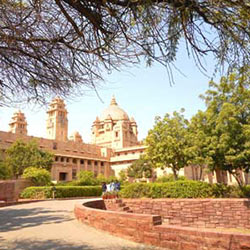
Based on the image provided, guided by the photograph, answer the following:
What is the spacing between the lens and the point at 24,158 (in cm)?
3531

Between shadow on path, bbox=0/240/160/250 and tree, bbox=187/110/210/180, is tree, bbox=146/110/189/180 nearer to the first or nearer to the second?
tree, bbox=187/110/210/180

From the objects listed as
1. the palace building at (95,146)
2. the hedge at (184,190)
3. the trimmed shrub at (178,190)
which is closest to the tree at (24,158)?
the palace building at (95,146)

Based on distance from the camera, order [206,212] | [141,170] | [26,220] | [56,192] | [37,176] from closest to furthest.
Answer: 1. [26,220]
2. [206,212]
3. [56,192]
4. [37,176]
5. [141,170]

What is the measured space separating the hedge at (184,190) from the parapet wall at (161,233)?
8.12 metres

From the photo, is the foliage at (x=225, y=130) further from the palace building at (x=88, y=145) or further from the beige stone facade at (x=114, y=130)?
the beige stone facade at (x=114, y=130)

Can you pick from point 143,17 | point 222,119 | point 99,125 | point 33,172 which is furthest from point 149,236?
point 99,125

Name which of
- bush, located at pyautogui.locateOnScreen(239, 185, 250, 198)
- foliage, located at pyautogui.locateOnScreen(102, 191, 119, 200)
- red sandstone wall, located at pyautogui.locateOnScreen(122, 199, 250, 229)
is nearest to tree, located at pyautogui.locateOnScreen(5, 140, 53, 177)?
foliage, located at pyautogui.locateOnScreen(102, 191, 119, 200)

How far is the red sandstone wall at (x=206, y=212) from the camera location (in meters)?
12.2

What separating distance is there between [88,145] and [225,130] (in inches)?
1979

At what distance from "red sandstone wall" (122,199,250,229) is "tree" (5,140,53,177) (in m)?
24.4

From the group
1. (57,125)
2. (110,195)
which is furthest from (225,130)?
(57,125)

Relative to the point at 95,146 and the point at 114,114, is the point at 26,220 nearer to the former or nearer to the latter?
the point at 95,146

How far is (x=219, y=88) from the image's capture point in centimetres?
1653

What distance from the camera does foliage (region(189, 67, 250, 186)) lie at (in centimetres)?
1478
